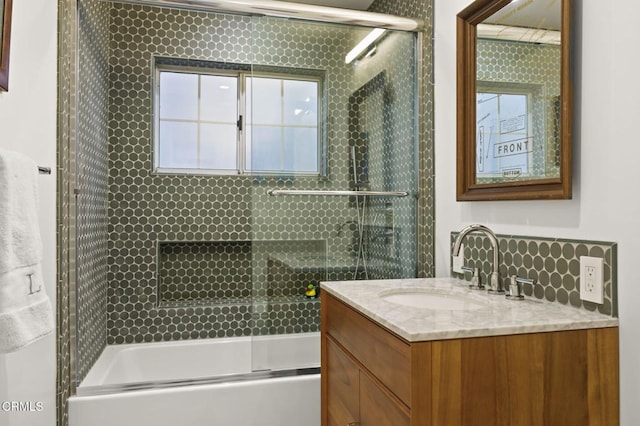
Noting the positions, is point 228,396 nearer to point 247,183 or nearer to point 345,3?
point 247,183

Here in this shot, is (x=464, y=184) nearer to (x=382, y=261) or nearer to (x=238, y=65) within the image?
(x=382, y=261)

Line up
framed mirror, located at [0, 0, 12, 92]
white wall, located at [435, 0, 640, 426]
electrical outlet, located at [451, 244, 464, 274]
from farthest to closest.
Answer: electrical outlet, located at [451, 244, 464, 274], framed mirror, located at [0, 0, 12, 92], white wall, located at [435, 0, 640, 426]

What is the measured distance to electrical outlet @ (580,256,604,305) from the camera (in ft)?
3.85

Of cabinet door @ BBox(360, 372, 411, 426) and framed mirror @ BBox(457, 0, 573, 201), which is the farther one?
framed mirror @ BBox(457, 0, 573, 201)

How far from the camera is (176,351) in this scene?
9.31 ft

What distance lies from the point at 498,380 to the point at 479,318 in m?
0.16

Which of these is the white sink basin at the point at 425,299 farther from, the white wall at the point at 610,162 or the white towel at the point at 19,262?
the white towel at the point at 19,262

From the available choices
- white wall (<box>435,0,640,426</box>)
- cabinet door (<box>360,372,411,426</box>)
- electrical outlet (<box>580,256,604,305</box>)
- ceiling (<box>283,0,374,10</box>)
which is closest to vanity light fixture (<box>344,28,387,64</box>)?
ceiling (<box>283,0,374,10</box>)

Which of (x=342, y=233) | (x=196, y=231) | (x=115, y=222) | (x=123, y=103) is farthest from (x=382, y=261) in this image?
(x=123, y=103)

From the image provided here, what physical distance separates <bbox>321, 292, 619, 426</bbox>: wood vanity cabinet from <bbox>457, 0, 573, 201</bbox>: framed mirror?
48cm

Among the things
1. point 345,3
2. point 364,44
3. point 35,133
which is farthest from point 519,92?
point 345,3

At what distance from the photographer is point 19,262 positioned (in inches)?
44.8

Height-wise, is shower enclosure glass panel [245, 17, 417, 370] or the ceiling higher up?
the ceiling

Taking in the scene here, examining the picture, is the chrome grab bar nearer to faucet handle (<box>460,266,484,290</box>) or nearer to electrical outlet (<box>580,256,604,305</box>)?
faucet handle (<box>460,266,484,290</box>)
